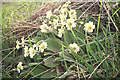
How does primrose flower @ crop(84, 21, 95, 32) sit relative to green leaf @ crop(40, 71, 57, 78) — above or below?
above

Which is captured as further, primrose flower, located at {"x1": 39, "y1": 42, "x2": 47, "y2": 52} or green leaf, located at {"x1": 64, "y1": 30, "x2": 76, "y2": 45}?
green leaf, located at {"x1": 64, "y1": 30, "x2": 76, "y2": 45}

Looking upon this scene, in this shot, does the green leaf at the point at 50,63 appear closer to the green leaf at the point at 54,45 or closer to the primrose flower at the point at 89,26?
the green leaf at the point at 54,45

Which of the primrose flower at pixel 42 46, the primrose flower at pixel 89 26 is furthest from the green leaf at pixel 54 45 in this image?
the primrose flower at pixel 89 26

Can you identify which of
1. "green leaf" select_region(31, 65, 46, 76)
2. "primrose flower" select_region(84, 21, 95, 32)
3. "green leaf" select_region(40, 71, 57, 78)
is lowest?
"green leaf" select_region(40, 71, 57, 78)

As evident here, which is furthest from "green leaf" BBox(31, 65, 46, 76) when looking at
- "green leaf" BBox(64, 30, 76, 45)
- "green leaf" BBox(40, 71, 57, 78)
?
"green leaf" BBox(64, 30, 76, 45)

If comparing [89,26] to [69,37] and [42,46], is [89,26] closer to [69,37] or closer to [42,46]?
[69,37]

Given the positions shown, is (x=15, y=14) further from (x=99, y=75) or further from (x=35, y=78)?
(x=99, y=75)

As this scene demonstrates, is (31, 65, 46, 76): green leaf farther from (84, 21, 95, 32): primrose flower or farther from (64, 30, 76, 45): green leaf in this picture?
(84, 21, 95, 32): primrose flower

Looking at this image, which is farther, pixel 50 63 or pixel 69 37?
pixel 69 37

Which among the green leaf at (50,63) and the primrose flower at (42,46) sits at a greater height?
the primrose flower at (42,46)

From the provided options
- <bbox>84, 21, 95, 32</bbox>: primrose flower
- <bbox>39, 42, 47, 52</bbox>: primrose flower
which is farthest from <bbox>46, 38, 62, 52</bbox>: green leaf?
<bbox>84, 21, 95, 32</bbox>: primrose flower

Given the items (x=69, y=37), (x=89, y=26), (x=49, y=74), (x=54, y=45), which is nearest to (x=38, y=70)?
(x=49, y=74)
